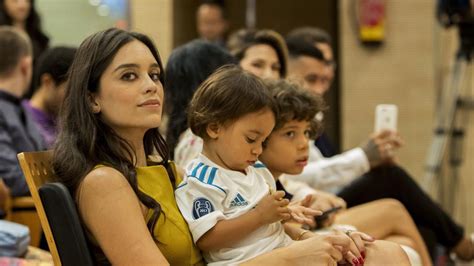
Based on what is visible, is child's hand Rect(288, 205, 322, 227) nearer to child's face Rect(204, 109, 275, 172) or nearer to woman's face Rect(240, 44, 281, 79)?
child's face Rect(204, 109, 275, 172)

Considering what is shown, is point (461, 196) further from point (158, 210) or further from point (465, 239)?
point (158, 210)

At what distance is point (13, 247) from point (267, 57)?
1.42 metres

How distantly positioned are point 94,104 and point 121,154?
0.13 m

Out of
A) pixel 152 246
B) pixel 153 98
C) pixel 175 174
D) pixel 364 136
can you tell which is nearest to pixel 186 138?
pixel 175 174

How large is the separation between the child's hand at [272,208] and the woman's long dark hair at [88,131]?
0.79 ft

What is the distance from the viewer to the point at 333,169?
12.1 ft

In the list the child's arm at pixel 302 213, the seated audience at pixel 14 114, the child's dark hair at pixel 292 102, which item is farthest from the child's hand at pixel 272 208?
the seated audience at pixel 14 114

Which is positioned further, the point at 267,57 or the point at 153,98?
the point at 267,57

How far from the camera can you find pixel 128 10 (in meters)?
6.40

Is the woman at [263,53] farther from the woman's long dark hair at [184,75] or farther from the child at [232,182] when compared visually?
the child at [232,182]

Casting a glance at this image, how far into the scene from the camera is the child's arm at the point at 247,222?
2015 mm

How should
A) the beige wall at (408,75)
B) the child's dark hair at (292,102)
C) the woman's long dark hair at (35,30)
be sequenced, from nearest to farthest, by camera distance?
the child's dark hair at (292,102), the woman's long dark hair at (35,30), the beige wall at (408,75)

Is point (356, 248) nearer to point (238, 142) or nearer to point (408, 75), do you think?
point (238, 142)

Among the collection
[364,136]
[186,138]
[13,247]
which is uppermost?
[186,138]
